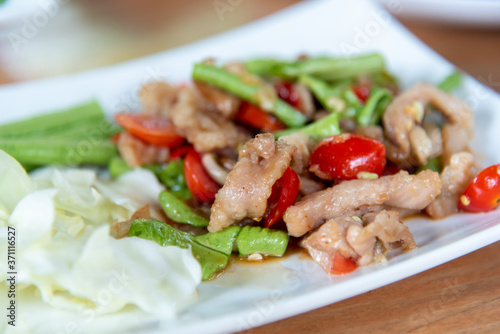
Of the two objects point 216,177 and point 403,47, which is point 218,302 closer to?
point 216,177

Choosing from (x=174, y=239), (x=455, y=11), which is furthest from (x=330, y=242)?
(x=455, y=11)

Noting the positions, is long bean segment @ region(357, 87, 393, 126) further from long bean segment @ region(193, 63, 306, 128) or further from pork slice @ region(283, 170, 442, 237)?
pork slice @ region(283, 170, 442, 237)

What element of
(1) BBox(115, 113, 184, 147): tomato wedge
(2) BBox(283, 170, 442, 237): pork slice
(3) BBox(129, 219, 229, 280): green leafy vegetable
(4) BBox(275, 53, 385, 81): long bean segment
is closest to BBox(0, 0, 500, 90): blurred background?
(4) BBox(275, 53, 385, 81): long bean segment

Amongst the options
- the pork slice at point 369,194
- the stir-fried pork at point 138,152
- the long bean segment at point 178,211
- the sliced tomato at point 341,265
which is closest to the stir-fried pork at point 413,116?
the pork slice at point 369,194

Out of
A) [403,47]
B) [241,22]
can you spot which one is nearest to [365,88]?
[403,47]

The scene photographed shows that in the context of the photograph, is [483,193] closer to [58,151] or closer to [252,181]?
[252,181]
